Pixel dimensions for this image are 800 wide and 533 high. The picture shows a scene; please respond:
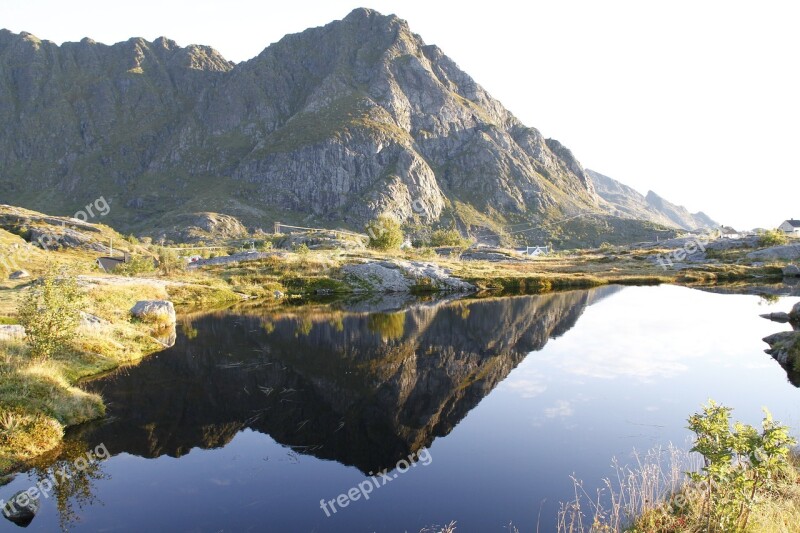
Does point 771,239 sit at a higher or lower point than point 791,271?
higher

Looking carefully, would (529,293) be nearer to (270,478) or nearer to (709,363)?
(709,363)

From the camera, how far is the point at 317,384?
27453 mm

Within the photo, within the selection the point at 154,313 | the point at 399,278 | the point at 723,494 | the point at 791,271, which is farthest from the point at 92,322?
the point at 791,271

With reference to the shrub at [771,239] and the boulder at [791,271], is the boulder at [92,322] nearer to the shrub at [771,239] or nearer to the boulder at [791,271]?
the boulder at [791,271]

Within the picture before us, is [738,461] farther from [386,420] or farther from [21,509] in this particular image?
[21,509]

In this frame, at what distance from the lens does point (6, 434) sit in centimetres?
1712

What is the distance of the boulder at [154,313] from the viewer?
40062 millimetres

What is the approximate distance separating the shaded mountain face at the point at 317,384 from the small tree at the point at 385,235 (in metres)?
63.3

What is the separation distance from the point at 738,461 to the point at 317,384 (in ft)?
69.7

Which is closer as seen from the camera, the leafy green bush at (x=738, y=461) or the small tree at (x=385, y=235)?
the leafy green bush at (x=738, y=461)

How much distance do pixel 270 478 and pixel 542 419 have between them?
12594 millimetres

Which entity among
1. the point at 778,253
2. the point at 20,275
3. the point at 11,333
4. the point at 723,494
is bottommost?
the point at 20,275

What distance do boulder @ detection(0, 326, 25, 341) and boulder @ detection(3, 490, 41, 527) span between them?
47.4 ft

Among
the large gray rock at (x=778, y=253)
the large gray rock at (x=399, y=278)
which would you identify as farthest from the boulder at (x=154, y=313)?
the large gray rock at (x=778, y=253)
